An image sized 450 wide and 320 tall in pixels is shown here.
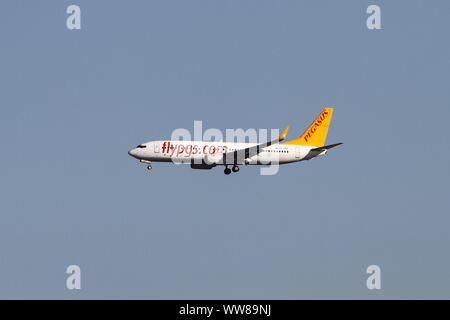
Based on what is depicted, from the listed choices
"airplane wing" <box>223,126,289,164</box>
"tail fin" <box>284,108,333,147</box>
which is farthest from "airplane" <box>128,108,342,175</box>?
"tail fin" <box>284,108,333,147</box>

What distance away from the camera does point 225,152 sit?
17012 cm

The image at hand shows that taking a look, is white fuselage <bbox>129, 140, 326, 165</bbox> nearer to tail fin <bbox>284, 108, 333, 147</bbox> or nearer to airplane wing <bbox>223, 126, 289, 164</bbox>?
airplane wing <bbox>223, 126, 289, 164</bbox>

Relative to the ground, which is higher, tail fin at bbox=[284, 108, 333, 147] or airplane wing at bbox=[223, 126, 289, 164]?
tail fin at bbox=[284, 108, 333, 147]

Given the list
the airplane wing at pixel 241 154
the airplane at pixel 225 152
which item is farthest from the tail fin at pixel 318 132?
the airplane wing at pixel 241 154

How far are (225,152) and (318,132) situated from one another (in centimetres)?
2515

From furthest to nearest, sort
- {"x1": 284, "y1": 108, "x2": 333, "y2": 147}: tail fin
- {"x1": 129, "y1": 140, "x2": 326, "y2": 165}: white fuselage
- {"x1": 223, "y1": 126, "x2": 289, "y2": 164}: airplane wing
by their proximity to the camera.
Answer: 1. {"x1": 284, "y1": 108, "x2": 333, "y2": 147}: tail fin
2. {"x1": 223, "y1": 126, "x2": 289, "y2": 164}: airplane wing
3. {"x1": 129, "y1": 140, "x2": 326, "y2": 165}: white fuselage

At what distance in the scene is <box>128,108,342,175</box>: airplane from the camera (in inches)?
6545

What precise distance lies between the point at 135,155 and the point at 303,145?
34.1 metres

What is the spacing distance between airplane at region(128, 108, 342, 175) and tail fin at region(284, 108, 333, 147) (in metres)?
1.82

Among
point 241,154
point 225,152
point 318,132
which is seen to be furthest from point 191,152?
point 318,132
